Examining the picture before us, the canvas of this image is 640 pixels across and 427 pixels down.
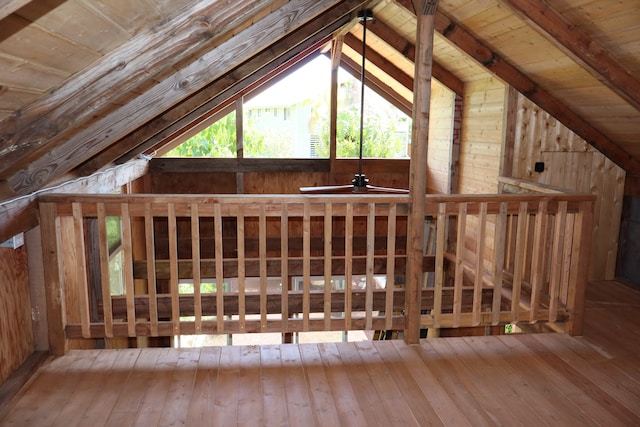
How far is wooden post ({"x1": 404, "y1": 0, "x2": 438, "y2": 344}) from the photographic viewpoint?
3.06 meters

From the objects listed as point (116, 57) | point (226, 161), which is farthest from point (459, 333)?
point (116, 57)

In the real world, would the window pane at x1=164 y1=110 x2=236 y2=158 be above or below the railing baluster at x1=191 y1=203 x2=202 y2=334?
above

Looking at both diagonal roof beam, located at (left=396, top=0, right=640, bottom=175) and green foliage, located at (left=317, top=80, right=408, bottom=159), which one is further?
green foliage, located at (left=317, top=80, right=408, bottom=159)

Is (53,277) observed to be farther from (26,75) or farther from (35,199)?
(26,75)

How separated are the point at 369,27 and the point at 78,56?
4707mm

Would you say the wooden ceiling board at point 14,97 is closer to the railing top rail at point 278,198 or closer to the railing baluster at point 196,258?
the railing top rail at point 278,198

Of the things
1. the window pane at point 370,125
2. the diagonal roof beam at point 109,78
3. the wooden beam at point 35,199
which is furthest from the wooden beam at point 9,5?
the window pane at point 370,125

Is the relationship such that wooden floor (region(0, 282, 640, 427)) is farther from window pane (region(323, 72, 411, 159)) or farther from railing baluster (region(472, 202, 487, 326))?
window pane (region(323, 72, 411, 159))

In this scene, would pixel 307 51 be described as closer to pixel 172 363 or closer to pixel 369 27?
pixel 369 27

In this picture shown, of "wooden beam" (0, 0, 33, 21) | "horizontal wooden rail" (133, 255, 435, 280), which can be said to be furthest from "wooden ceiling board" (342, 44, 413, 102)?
"wooden beam" (0, 0, 33, 21)

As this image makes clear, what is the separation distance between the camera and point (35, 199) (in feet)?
9.71

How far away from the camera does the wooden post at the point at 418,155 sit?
10.0 ft

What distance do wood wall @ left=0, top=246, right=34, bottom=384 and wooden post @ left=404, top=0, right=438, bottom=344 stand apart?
2431 mm

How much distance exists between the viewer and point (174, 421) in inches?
97.2
